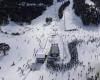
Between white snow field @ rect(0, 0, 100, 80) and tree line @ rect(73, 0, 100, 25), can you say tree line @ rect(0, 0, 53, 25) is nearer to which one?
white snow field @ rect(0, 0, 100, 80)

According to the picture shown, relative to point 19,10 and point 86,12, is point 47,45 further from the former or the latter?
point 19,10

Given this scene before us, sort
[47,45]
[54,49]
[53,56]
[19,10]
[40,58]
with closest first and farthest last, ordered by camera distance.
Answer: [53,56] < [40,58] < [54,49] < [47,45] < [19,10]

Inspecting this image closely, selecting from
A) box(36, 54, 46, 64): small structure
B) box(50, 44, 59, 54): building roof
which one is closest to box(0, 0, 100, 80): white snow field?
box(36, 54, 46, 64): small structure

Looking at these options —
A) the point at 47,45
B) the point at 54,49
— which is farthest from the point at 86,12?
the point at 54,49

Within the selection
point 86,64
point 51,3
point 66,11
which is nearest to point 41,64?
point 86,64

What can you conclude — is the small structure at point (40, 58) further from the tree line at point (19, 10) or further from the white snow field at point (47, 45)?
the tree line at point (19, 10)

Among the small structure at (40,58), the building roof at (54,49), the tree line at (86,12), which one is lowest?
the small structure at (40,58)

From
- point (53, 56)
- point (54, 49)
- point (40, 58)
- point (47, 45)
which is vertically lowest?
point (40, 58)

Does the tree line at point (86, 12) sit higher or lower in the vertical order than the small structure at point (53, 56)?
higher

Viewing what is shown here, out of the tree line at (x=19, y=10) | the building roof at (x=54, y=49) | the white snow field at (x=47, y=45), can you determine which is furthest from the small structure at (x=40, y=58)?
the tree line at (x=19, y=10)
